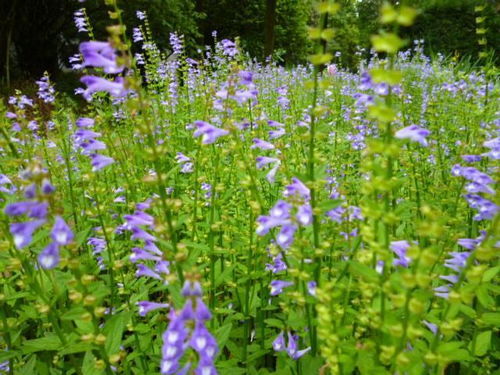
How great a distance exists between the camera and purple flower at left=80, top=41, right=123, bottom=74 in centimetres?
162

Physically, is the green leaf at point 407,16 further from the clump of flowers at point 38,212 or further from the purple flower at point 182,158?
the purple flower at point 182,158

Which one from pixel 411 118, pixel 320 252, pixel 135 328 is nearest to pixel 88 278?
pixel 135 328

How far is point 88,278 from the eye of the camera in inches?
67.1

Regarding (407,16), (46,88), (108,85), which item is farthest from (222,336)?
(46,88)

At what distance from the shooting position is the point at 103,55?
174 centimetres

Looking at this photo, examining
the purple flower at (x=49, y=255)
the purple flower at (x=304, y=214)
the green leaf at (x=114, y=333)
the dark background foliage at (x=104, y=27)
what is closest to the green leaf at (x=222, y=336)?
the green leaf at (x=114, y=333)

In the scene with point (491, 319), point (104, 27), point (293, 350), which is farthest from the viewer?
point (104, 27)

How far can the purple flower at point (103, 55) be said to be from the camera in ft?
5.32

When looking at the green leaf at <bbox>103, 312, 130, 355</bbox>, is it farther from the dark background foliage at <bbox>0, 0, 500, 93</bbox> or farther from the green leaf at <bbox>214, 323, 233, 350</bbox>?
the dark background foliage at <bbox>0, 0, 500, 93</bbox>

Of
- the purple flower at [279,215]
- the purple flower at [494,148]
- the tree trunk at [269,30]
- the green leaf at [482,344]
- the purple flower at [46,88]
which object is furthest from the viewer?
the tree trunk at [269,30]

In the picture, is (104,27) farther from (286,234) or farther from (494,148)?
(286,234)

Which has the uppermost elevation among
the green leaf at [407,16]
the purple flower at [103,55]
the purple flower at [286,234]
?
the green leaf at [407,16]

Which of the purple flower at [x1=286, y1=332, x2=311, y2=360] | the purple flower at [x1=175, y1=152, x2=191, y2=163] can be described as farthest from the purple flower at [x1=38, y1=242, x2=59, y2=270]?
the purple flower at [x1=175, y1=152, x2=191, y2=163]

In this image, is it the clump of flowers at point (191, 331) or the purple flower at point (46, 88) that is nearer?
the clump of flowers at point (191, 331)
